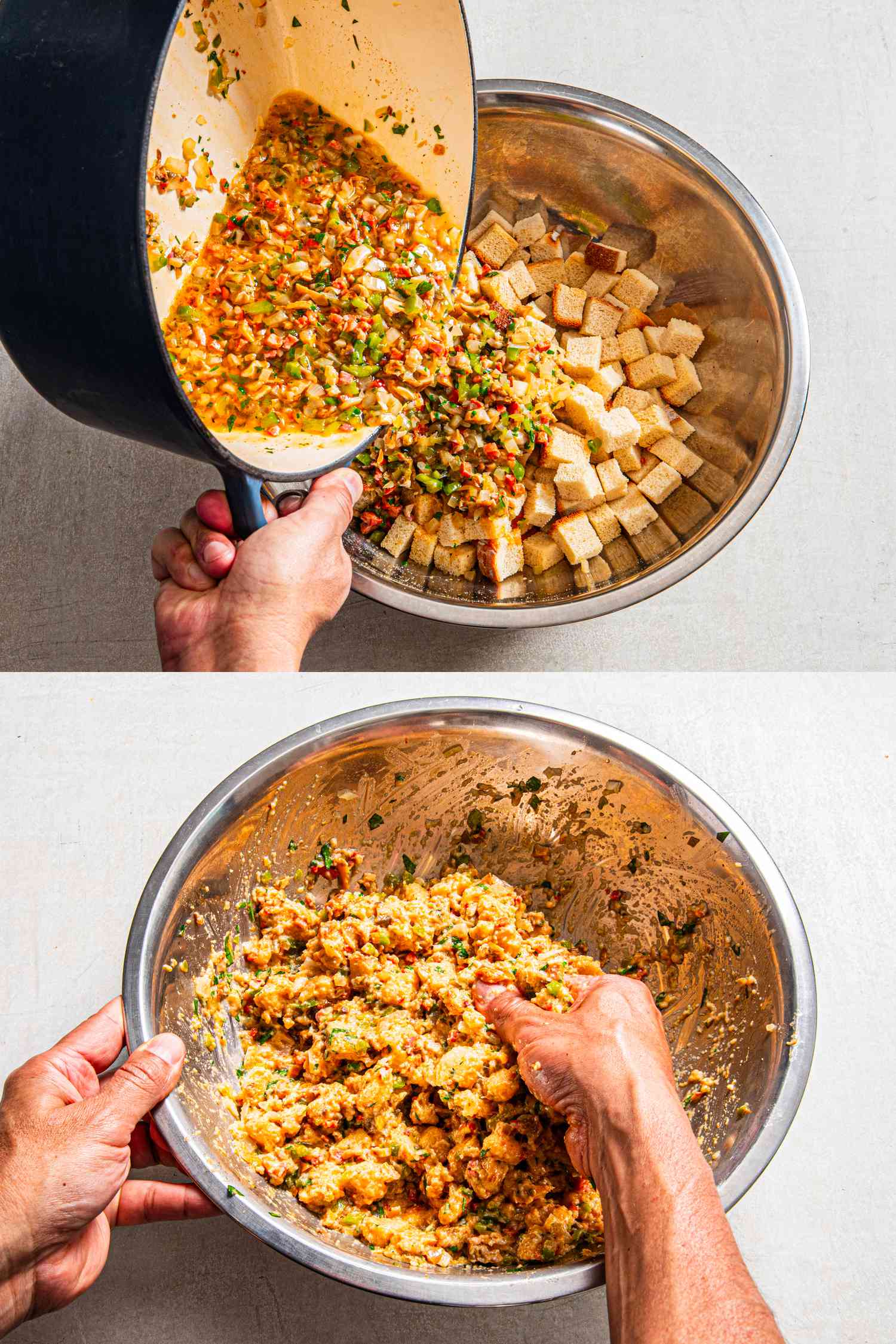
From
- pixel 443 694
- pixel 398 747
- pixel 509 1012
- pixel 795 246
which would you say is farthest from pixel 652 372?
pixel 509 1012

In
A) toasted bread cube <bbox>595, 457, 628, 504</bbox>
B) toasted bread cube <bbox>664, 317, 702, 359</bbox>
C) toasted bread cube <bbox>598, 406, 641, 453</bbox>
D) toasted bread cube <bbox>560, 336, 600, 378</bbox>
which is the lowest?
toasted bread cube <bbox>595, 457, 628, 504</bbox>

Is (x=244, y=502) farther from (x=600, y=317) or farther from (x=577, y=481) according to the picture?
(x=600, y=317)

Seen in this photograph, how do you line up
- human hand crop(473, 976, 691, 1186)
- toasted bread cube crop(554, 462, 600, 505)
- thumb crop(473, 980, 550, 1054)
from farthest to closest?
toasted bread cube crop(554, 462, 600, 505)
thumb crop(473, 980, 550, 1054)
human hand crop(473, 976, 691, 1186)

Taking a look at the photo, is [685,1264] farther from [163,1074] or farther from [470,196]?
[470,196]

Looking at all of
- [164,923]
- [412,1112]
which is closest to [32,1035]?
[164,923]

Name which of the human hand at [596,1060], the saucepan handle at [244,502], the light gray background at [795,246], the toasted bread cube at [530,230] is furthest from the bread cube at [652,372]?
the human hand at [596,1060]

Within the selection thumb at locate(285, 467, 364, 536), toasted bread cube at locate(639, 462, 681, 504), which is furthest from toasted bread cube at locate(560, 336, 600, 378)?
thumb at locate(285, 467, 364, 536)

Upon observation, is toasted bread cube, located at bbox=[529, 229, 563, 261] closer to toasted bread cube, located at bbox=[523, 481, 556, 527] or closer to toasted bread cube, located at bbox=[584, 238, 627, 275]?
toasted bread cube, located at bbox=[584, 238, 627, 275]

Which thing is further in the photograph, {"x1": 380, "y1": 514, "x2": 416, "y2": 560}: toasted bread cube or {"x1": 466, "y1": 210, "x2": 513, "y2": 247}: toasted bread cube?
{"x1": 466, "y1": 210, "x2": 513, "y2": 247}: toasted bread cube
